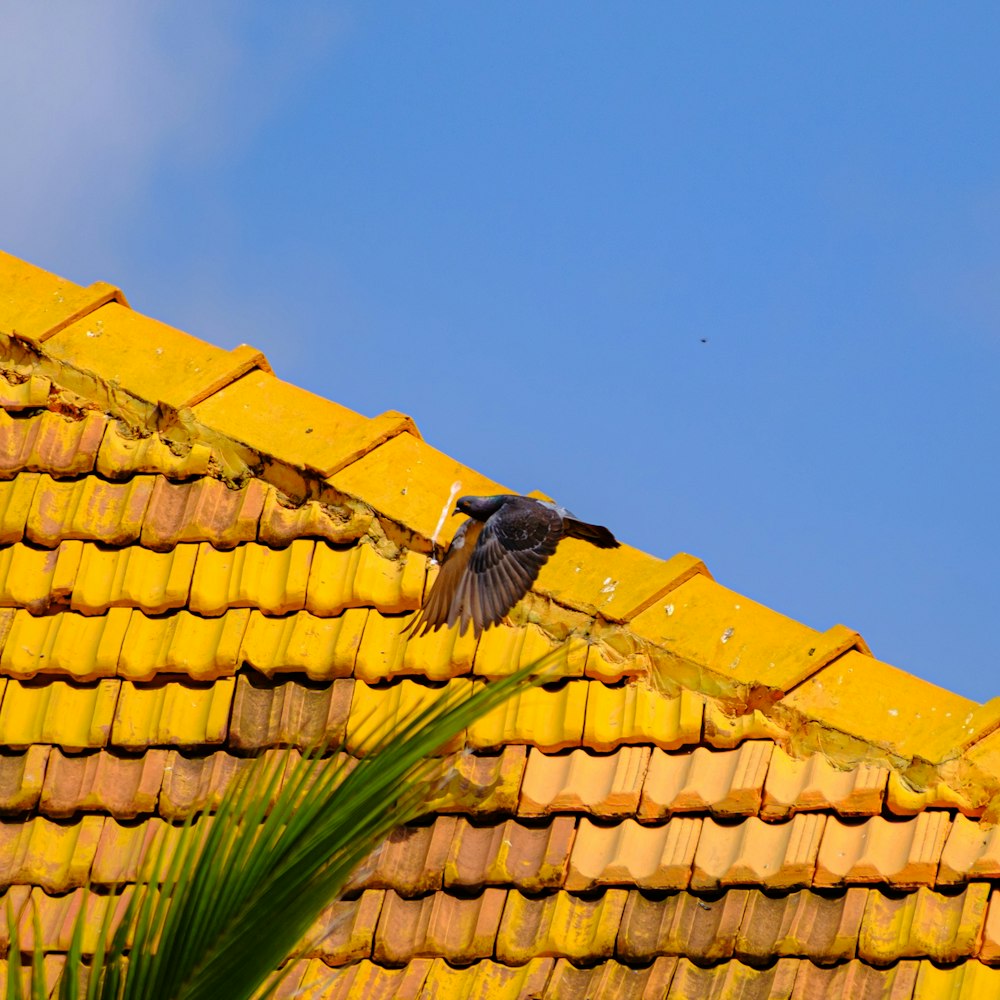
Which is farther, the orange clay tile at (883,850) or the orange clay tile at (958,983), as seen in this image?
the orange clay tile at (883,850)

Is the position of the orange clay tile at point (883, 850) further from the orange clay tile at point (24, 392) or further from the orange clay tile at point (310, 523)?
the orange clay tile at point (24, 392)

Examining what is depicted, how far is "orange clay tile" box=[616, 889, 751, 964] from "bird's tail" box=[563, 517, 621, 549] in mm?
1139

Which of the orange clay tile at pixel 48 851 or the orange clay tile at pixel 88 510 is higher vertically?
the orange clay tile at pixel 88 510

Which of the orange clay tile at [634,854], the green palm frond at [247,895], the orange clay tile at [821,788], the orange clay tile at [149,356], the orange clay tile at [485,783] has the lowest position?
the green palm frond at [247,895]

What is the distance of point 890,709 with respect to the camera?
3736mm

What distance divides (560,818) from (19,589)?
171cm

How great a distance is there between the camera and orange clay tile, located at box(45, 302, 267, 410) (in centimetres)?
481

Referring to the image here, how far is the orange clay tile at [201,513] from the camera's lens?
4.37 m

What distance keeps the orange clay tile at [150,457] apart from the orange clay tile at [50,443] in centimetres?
4

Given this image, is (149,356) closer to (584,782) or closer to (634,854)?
(584,782)

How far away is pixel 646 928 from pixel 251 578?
1.52 meters

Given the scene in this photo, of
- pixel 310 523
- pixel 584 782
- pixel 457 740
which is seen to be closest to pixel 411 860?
pixel 457 740

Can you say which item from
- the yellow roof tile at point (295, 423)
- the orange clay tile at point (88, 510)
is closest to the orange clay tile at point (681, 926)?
the yellow roof tile at point (295, 423)

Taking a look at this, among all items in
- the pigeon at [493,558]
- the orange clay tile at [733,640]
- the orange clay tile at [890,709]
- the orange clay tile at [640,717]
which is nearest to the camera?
the orange clay tile at [890,709]
